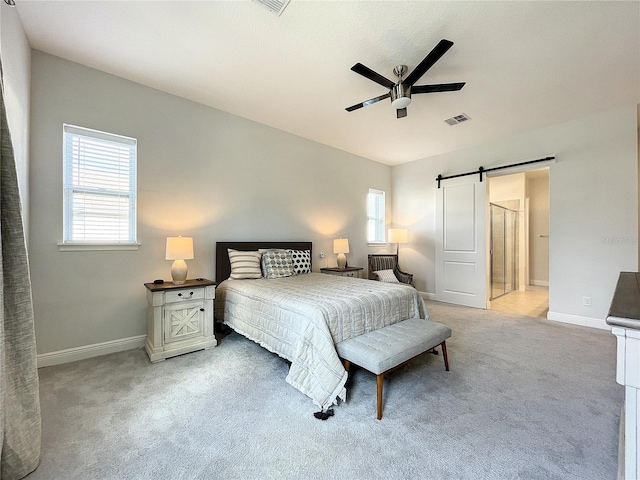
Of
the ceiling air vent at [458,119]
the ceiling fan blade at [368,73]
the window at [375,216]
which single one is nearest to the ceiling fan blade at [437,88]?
the ceiling fan blade at [368,73]

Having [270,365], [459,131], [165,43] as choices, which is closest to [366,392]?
[270,365]

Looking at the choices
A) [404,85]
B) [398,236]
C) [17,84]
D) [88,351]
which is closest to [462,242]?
[398,236]

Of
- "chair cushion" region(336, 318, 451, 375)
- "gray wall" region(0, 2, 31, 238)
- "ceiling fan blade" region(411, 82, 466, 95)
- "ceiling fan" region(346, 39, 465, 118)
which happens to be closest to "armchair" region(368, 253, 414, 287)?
"chair cushion" region(336, 318, 451, 375)

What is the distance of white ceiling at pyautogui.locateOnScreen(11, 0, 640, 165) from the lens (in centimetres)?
200

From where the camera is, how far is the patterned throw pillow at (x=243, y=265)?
3299mm

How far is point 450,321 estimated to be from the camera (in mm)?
3824

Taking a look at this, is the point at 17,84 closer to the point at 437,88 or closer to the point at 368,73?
the point at 368,73

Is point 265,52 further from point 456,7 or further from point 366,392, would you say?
point 366,392

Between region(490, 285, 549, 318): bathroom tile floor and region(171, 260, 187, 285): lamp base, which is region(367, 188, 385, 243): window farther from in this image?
region(171, 260, 187, 285): lamp base

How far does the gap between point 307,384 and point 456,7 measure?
117 inches

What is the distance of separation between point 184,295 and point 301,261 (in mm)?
1728

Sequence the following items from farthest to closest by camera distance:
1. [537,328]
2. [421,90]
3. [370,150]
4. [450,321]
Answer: [370,150]
[450,321]
[537,328]
[421,90]

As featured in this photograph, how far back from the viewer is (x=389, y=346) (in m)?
1.92

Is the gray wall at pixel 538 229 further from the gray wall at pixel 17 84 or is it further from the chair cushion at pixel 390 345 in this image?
the gray wall at pixel 17 84
